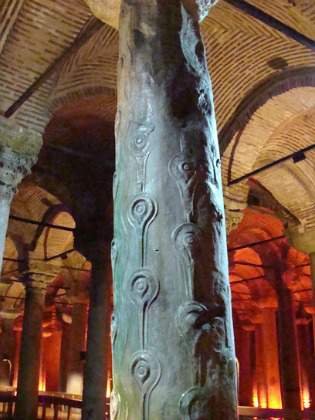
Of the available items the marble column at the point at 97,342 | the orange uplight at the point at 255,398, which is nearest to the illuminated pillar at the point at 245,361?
the orange uplight at the point at 255,398

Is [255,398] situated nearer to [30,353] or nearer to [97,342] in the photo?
[30,353]

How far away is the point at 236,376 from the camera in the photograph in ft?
6.48

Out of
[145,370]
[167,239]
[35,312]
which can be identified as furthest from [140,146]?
[35,312]

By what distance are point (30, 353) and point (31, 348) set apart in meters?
0.11

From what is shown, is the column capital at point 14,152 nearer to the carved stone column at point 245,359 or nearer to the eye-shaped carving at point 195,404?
the eye-shaped carving at point 195,404

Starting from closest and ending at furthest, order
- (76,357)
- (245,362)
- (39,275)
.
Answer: (39,275) < (76,357) < (245,362)

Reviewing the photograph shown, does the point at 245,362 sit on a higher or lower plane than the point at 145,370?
higher

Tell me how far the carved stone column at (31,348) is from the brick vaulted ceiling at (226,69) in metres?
5.80

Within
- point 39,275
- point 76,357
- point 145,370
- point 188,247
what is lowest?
point 145,370

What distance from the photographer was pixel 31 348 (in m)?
11.0

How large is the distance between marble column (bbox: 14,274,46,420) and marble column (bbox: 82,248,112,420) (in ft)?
7.85

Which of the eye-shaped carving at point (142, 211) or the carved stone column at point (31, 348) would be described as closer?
the eye-shaped carving at point (142, 211)

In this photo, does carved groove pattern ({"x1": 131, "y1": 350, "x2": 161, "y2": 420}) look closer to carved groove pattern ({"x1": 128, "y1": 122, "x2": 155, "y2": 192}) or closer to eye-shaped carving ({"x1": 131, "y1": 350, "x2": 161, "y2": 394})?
eye-shaped carving ({"x1": 131, "y1": 350, "x2": 161, "y2": 394})

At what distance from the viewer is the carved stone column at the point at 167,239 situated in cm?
180
